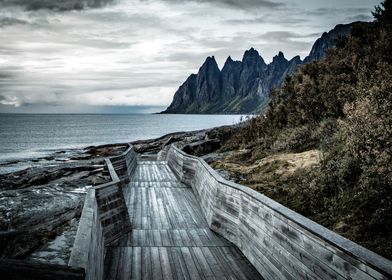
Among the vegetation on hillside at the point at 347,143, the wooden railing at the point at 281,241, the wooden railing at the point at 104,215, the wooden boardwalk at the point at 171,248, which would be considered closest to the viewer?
the wooden railing at the point at 281,241

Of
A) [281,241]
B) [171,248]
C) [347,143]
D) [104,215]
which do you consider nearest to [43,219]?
[104,215]

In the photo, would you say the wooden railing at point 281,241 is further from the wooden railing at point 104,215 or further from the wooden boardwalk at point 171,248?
the wooden railing at point 104,215

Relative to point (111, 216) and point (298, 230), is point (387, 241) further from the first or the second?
point (111, 216)

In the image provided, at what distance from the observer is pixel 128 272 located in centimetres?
660

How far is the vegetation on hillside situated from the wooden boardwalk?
7.97 ft

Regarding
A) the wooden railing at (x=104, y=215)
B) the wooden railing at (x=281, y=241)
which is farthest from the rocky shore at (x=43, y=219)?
the wooden railing at (x=281, y=241)

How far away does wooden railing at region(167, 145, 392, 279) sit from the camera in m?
3.93

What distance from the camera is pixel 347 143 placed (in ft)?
31.8

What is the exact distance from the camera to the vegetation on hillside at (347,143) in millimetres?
7871

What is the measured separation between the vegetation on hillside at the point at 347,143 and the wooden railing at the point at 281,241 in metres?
1.96

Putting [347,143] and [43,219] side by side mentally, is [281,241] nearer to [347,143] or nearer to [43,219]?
[347,143]

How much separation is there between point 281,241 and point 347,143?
5.13 meters

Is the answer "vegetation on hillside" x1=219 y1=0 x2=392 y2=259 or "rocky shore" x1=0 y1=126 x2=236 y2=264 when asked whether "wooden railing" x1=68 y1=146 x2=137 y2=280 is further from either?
"vegetation on hillside" x1=219 y1=0 x2=392 y2=259

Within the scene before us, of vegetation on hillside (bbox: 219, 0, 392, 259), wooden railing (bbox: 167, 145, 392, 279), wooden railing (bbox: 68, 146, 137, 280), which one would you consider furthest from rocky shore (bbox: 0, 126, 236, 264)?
vegetation on hillside (bbox: 219, 0, 392, 259)
